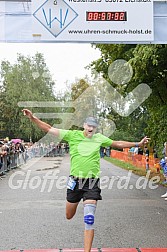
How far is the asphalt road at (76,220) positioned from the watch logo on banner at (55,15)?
376 cm

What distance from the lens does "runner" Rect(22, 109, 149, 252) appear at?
5969 millimetres

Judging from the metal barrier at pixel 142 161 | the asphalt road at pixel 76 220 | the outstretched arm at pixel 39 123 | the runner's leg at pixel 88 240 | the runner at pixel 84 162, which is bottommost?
the metal barrier at pixel 142 161

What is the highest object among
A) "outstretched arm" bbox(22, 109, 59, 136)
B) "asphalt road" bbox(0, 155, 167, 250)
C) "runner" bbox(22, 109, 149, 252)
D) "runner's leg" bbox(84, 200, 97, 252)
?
"outstretched arm" bbox(22, 109, 59, 136)

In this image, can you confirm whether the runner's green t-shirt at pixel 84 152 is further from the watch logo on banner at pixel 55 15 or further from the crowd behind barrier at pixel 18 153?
the crowd behind barrier at pixel 18 153

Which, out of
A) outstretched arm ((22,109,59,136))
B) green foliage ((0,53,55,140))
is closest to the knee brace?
outstretched arm ((22,109,59,136))

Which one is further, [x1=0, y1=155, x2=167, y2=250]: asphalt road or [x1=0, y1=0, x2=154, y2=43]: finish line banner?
[x1=0, y1=0, x2=154, y2=43]: finish line banner

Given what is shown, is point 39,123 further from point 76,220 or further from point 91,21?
point 91,21

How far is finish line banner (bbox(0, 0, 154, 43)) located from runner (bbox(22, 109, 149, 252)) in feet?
9.69

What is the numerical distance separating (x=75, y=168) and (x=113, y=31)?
3.59 metres

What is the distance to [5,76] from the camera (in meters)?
63.8

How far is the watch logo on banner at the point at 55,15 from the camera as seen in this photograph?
8.58 meters

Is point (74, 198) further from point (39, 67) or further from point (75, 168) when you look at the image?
point (39, 67)

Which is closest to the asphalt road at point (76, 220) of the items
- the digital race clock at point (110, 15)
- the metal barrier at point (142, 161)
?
the digital race clock at point (110, 15)

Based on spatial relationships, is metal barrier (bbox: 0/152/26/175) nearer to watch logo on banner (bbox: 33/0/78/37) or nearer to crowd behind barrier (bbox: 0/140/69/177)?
crowd behind barrier (bbox: 0/140/69/177)
